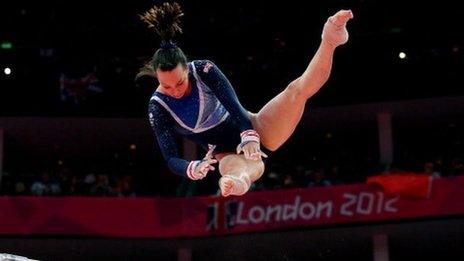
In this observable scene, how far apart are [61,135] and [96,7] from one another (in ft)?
9.18

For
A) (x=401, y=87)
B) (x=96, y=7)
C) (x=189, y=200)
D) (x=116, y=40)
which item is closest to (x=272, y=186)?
(x=189, y=200)

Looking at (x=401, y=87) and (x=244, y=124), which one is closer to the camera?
(x=244, y=124)

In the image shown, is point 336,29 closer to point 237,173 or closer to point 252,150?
point 252,150

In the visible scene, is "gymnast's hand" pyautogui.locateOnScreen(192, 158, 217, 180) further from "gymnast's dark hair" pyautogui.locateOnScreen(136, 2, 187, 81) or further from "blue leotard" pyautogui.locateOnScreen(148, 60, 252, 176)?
"gymnast's dark hair" pyautogui.locateOnScreen(136, 2, 187, 81)

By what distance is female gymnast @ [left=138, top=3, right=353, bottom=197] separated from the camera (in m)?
5.26

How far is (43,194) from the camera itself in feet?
44.1

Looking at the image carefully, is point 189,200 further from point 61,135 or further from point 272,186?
point 61,135

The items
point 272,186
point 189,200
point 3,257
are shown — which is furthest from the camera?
point 272,186

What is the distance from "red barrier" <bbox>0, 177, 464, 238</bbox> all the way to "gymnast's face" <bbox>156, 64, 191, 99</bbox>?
24.3ft

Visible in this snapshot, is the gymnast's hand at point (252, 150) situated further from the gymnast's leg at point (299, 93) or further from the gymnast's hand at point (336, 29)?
the gymnast's hand at point (336, 29)

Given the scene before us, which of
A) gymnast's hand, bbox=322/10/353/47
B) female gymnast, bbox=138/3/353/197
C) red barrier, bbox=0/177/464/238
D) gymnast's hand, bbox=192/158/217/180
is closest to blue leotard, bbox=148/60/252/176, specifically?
female gymnast, bbox=138/3/353/197

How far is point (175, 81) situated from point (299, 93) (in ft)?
2.83

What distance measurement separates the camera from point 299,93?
565 centimetres

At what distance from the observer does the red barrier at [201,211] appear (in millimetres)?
12828
